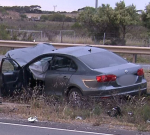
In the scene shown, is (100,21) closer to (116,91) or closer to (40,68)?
(40,68)

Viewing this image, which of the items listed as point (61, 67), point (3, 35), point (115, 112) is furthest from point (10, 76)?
point (3, 35)

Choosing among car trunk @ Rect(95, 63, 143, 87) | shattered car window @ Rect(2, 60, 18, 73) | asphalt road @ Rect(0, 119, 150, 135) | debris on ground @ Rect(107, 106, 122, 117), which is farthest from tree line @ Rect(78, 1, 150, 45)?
asphalt road @ Rect(0, 119, 150, 135)

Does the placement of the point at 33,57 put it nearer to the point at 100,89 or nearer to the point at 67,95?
the point at 67,95

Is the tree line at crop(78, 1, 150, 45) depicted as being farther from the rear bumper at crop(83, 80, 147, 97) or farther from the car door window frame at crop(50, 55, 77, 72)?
the rear bumper at crop(83, 80, 147, 97)

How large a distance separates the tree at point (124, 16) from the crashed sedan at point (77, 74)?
879 inches

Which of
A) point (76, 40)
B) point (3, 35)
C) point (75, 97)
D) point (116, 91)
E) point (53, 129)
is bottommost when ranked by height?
point (76, 40)

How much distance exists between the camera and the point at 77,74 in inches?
376

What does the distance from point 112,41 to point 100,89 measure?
2121 centimetres

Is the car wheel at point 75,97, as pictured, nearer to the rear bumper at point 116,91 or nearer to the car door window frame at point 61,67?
the rear bumper at point 116,91

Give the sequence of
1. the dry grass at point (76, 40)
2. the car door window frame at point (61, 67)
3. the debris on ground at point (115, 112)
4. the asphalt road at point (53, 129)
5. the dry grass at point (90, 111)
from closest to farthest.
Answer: the asphalt road at point (53, 129), the dry grass at point (90, 111), the debris on ground at point (115, 112), the car door window frame at point (61, 67), the dry grass at point (76, 40)

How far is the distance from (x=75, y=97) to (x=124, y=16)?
2420 cm

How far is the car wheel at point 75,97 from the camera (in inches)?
362

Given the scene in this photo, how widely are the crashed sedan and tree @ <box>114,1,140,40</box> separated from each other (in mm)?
22325

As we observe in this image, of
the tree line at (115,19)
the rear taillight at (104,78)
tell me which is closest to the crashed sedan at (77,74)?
the rear taillight at (104,78)
